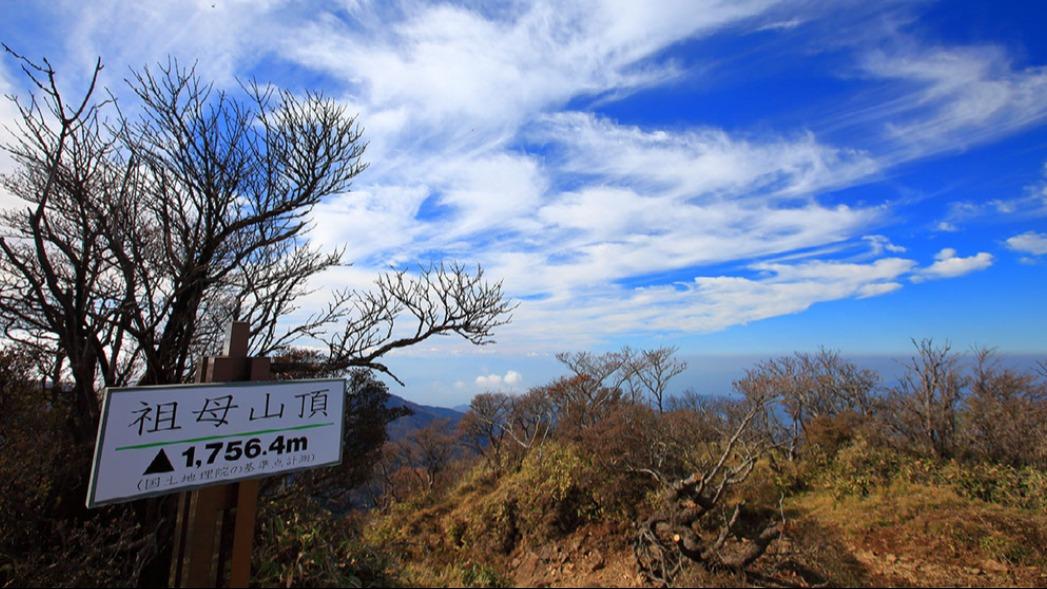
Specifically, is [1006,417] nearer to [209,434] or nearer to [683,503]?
[683,503]

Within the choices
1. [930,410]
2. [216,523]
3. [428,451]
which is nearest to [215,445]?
[216,523]

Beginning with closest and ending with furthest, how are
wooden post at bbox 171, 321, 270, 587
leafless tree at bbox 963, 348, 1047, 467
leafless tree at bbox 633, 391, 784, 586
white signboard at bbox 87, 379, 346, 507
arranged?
white signboard at bbox 87, 379, 346, 507 → wooden post at bbox 171, 321, 270, 587 → leafless tree at bbox 633, 391, 784, 586 → leafless tree at bbox 963, 348, 1047, 467

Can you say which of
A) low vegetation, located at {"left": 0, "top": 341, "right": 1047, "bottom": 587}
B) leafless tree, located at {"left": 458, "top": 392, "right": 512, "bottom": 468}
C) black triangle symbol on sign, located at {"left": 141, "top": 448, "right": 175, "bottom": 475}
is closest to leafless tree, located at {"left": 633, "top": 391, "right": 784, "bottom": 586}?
low vegetation, located at {"left": 0, "top": 341, "right": 1047, "bottom": 587}

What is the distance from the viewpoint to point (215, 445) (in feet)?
7.27

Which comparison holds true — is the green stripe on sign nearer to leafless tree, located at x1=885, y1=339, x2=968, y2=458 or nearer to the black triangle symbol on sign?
the black triangle symbol on sign

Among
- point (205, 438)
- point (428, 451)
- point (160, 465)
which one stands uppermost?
point (205, 438)

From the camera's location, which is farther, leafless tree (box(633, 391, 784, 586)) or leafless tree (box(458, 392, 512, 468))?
leafless tree (box(458, 392, 512, 468))

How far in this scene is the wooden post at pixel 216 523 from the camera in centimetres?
223

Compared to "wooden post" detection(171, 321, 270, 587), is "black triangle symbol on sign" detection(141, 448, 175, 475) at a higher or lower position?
higher

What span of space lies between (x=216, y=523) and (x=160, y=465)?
18.4 inches

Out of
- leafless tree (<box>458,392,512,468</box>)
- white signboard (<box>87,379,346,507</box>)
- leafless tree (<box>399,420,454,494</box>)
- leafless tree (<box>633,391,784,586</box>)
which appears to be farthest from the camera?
leafless tree (<box>399,420,454,494</box>)

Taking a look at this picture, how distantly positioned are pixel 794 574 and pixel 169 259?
258 inches

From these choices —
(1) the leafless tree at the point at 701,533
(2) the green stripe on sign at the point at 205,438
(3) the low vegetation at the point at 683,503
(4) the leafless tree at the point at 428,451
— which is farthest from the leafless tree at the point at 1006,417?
(4) the leafless tree at the point at 428,451

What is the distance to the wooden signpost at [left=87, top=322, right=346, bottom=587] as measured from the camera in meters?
1.98
